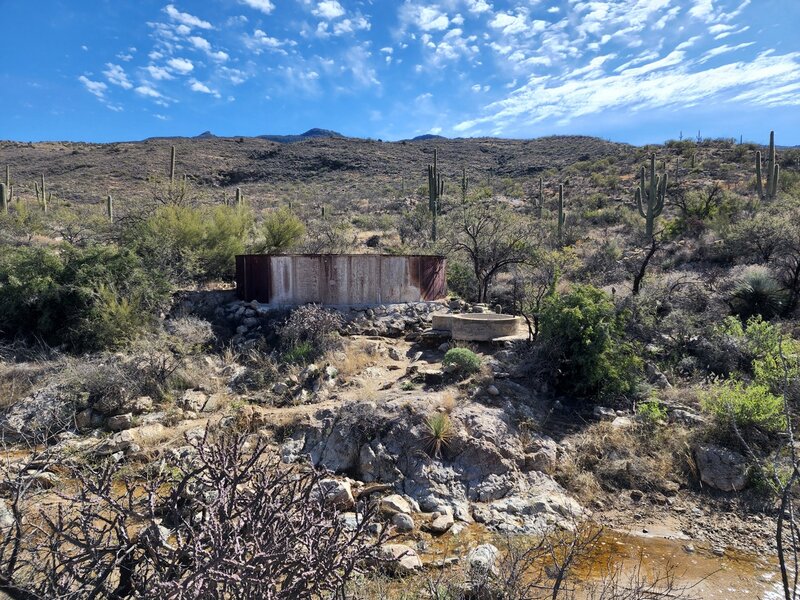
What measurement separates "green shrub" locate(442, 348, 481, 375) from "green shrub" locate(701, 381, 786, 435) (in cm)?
395

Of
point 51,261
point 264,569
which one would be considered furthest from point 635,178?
point 264,569

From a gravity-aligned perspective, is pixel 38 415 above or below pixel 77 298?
below

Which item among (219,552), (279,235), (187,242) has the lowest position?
(219,552)

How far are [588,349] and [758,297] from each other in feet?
18.9

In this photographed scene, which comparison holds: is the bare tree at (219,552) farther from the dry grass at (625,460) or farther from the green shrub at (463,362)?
the green shrub at (463,362)

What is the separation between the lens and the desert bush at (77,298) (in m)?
10.5

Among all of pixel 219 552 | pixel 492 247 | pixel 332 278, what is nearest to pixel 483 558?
pixel 219 552

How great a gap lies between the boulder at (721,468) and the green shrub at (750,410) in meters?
0.41

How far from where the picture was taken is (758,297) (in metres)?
11.9

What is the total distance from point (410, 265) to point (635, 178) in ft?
87.2

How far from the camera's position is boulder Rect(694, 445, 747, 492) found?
24.2 feet

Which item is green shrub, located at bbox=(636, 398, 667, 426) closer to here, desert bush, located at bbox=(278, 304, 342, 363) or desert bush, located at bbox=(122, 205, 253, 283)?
desert bush, located at bbox=(278, 304, 342, 363)

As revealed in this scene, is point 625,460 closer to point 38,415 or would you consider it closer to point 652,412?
point 652,412

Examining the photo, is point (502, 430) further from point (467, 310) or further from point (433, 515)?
point (467, 310)
